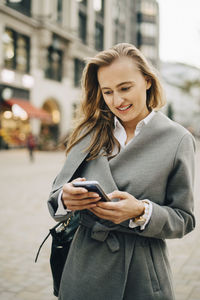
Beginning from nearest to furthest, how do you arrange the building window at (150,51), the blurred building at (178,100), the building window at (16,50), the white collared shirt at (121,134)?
the white collared shirt at (121,134)
the building window at (16,50)
the building window at (150,51)
the blurred building at (178,100)

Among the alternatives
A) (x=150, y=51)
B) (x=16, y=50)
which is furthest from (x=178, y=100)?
(x=16, y=50)

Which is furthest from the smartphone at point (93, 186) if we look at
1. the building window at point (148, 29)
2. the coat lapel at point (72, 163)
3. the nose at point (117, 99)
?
the building window at point (148, 29)

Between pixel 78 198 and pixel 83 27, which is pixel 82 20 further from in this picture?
pixel 78 198

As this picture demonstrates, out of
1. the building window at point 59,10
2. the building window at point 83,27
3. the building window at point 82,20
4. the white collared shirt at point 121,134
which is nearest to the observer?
the white collared shirt at point 121,134

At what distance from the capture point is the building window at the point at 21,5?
83.7 feet

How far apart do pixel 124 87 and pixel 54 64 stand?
94.0ft

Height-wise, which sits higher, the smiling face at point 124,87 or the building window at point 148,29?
the building window at point 148,29

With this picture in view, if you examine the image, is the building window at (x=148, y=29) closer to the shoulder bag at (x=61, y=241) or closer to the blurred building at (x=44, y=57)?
the blurred building at (x=44, y=57)

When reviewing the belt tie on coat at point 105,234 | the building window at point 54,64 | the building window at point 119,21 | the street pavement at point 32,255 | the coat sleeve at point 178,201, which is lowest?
the street pavement at point 32,255

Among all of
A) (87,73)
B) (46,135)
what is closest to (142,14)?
(46,135)

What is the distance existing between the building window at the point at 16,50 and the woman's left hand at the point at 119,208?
2439 centimetres

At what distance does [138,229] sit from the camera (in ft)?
5.15

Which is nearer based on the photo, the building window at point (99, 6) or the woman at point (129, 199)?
the woman at point (129, 199)

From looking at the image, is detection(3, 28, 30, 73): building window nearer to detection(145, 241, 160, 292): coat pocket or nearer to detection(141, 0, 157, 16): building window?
detection(145, 241, 160, 292): coat pocket
